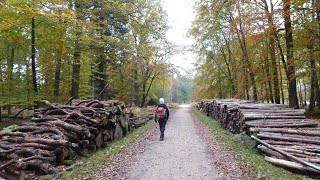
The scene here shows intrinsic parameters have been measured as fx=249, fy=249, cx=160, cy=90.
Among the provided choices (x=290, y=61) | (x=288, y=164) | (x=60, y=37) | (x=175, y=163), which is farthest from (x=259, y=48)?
(x=175, y=163)

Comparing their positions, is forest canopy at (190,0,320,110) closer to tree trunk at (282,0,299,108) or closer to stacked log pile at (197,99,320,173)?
tree trunk at (282,0,299,108)

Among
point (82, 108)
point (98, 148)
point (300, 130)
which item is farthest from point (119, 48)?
point (300, 130)

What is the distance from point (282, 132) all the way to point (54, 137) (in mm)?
7847

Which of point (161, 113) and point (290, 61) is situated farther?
point (290, 61)

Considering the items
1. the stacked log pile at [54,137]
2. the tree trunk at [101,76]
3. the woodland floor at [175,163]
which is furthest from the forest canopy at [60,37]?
the woodland floor at [175,163]

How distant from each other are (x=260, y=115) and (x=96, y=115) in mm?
7086

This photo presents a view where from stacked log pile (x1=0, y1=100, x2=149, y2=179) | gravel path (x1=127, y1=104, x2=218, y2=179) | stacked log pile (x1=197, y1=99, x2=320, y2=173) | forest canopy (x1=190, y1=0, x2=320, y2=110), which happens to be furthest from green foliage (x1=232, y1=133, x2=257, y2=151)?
forest canopy (x1=190, y1=0, x2=320, y2=110)

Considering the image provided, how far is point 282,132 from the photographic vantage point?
9133 millimetres

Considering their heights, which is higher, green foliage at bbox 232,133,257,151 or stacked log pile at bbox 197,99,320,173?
stacked log pile at bbox 197,99,320,173

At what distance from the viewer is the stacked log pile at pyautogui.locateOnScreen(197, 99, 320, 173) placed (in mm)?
6895

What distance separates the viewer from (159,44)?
3300cm

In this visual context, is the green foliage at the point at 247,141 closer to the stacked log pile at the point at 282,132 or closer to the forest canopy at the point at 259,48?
the stacked log pile at the point at 282,132

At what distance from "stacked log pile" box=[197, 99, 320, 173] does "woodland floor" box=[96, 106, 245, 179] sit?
4.26 feet

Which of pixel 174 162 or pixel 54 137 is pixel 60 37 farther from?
pixel 174 162
